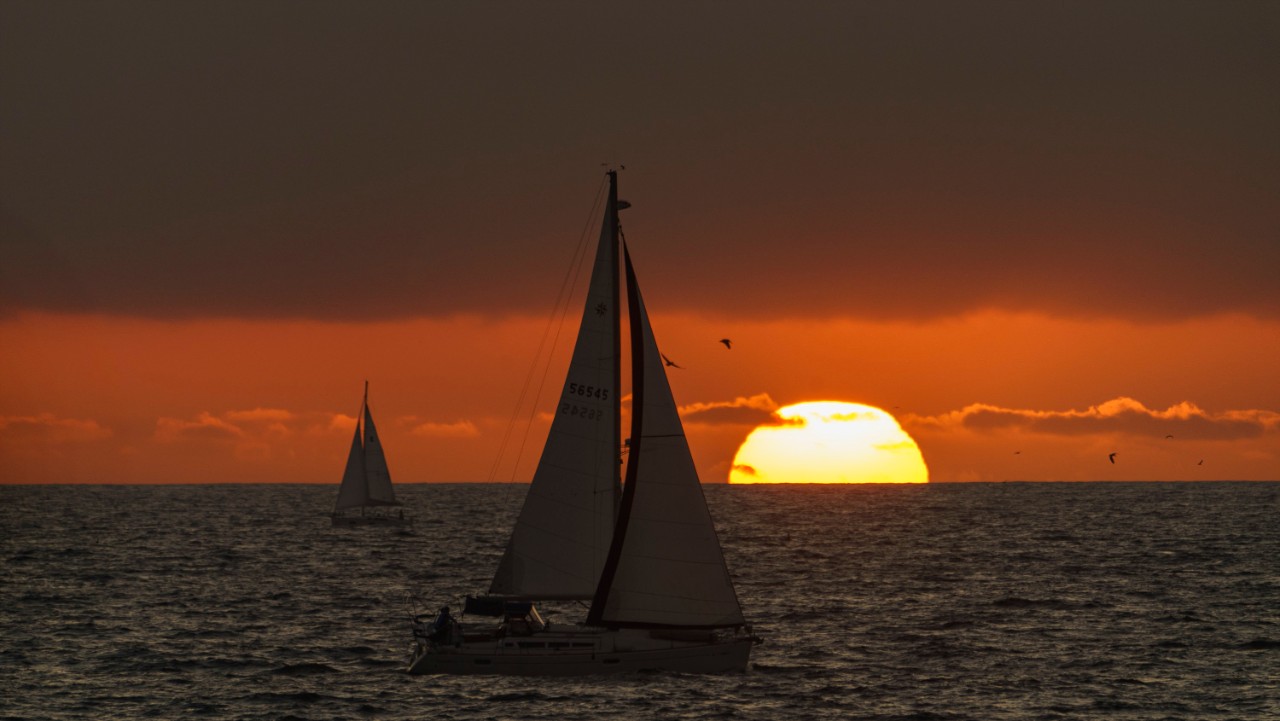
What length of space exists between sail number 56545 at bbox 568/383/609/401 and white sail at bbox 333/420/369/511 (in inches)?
3326

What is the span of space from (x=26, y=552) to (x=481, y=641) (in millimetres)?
82416

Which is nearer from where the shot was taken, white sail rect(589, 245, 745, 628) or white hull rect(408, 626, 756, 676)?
white sail rect(589, 245, 745, 628)

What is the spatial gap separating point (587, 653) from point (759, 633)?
17799 millimetres

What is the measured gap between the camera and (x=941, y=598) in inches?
2717

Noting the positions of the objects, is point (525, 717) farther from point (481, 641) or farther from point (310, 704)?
point (310, 704)

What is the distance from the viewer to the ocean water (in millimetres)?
40000

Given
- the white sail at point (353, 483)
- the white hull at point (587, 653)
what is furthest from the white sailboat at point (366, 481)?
the white hull at point (587, 653)

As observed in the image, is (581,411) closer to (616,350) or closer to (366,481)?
(616,350)

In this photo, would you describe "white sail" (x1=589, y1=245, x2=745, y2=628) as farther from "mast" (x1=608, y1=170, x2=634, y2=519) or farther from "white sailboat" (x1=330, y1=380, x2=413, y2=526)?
"white sailboat" (x1=330, y1=380, x2=413, y2=526)

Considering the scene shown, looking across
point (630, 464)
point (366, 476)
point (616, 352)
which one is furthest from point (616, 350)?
point (366, 476)

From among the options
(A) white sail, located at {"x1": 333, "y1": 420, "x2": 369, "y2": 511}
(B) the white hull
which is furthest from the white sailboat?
(B) the white hull

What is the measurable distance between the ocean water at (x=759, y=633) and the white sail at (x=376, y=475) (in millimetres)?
9613

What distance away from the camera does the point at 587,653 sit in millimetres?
38219

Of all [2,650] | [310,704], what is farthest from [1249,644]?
[2,650]
